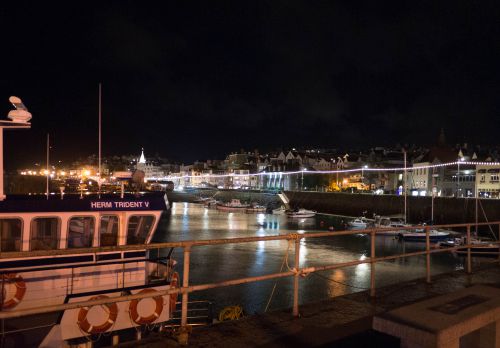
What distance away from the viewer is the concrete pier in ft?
16.4

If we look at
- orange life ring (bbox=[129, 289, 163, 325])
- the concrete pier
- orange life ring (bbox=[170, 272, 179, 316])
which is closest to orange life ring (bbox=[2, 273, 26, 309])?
orange life ring (bbox=[129, 289, 163, 325])

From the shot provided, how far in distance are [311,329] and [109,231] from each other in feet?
22.0

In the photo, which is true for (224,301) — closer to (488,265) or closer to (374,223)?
(488,265)

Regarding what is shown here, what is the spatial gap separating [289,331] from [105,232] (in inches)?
260

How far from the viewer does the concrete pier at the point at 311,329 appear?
5012 mm

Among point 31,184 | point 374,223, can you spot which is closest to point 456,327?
point 374,223

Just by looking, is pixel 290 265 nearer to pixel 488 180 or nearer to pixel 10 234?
pixel 10 234

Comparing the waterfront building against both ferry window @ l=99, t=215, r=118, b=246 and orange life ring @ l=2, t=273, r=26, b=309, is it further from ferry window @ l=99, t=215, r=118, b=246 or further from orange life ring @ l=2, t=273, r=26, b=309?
orange life ring @ l=2, t=273, r=26, b=309

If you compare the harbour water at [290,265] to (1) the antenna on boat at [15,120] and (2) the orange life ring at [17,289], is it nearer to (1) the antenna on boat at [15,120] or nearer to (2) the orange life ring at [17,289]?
(2) the orange life ring at [17,289]

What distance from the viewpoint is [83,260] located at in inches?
392

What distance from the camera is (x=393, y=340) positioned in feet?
17.0

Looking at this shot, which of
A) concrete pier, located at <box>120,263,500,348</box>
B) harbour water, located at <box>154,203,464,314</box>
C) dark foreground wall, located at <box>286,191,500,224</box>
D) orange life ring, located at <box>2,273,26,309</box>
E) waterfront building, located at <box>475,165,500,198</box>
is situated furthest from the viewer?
waterfront building, located at <box>475,165,500,198</box>

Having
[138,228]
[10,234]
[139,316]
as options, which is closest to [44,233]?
[10,234]

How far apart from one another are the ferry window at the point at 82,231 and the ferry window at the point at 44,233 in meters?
0.38
